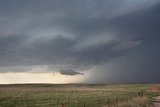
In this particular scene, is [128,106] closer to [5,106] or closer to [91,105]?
[91,105]

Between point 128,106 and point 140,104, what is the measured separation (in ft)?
11.7

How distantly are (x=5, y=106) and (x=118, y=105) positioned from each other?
14840 mm

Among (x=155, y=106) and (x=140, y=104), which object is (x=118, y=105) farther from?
(x=155, y=106)

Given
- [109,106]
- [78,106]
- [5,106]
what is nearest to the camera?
[109,106]

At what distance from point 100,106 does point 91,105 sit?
1487 millimetres

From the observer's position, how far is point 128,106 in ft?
104

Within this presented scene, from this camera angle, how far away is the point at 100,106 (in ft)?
104

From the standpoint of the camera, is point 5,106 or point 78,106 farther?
point 5,106

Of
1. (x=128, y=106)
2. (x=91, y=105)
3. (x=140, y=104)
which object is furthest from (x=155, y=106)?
(x=91, y=105)

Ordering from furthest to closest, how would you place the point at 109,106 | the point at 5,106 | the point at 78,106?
1. the point at 5,106
2. the point at 78,106
3. the point at 109,106

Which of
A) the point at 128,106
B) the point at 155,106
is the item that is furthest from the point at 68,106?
the point at 155,106

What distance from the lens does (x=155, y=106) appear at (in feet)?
119

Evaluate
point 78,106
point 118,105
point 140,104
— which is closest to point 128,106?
point 118,105

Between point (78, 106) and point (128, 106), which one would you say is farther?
point (78, 106)
